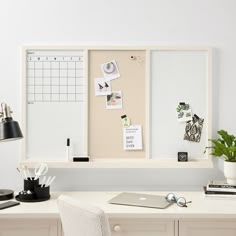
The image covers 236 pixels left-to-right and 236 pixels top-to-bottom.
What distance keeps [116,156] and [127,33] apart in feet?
2.68

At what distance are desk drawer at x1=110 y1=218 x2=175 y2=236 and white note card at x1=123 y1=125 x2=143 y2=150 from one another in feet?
2.07

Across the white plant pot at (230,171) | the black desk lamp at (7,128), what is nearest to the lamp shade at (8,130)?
the black desk lamp at (7,128)

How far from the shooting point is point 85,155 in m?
2.75

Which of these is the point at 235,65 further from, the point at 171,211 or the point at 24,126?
the point at 24,126

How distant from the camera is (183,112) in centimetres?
275

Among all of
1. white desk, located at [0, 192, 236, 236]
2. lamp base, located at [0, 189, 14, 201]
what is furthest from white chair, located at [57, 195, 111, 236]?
lamp base, located at [0, 189, 14, 201]

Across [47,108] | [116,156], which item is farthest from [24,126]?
[116,156]

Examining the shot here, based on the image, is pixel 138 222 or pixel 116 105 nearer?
pixel 138 222

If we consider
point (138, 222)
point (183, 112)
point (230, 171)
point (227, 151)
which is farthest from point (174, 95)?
point (138, 222)

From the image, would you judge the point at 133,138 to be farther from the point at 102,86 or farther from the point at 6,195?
the point at 6,195

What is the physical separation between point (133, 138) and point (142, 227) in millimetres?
684

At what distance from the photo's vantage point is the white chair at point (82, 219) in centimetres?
172

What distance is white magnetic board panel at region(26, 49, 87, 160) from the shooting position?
9.02ft

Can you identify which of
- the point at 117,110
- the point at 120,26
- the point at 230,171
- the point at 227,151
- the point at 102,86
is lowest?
the point at 230,171
